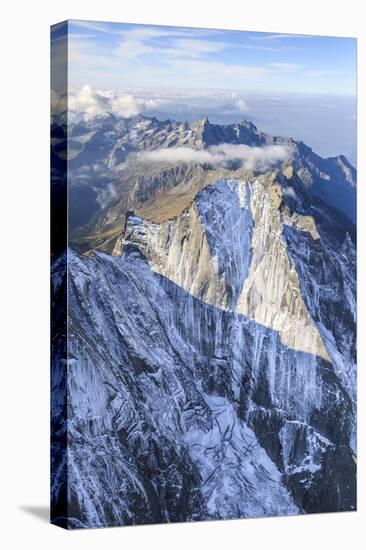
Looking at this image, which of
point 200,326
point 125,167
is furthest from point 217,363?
point 125,167

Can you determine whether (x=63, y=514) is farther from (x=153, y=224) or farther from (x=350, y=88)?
(x=350, y=88)

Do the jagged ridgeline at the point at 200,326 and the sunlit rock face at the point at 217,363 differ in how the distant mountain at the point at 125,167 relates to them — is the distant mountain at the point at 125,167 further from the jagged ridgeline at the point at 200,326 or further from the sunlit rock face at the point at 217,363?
the sunlit rock face at the point at 217,363

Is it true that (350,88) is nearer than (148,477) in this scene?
No

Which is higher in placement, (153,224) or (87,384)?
(153,224)

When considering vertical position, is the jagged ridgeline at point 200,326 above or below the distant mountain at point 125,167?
below

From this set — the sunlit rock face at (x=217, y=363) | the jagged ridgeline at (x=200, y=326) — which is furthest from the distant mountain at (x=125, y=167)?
the sunlit rock face at (x=217, y=363)

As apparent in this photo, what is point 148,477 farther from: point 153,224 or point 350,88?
point 350,88

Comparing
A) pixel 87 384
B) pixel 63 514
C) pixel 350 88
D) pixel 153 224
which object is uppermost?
pixel 350 88

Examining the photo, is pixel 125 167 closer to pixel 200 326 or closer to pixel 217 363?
pixel 200 326

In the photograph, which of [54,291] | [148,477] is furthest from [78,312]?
[148,477]
